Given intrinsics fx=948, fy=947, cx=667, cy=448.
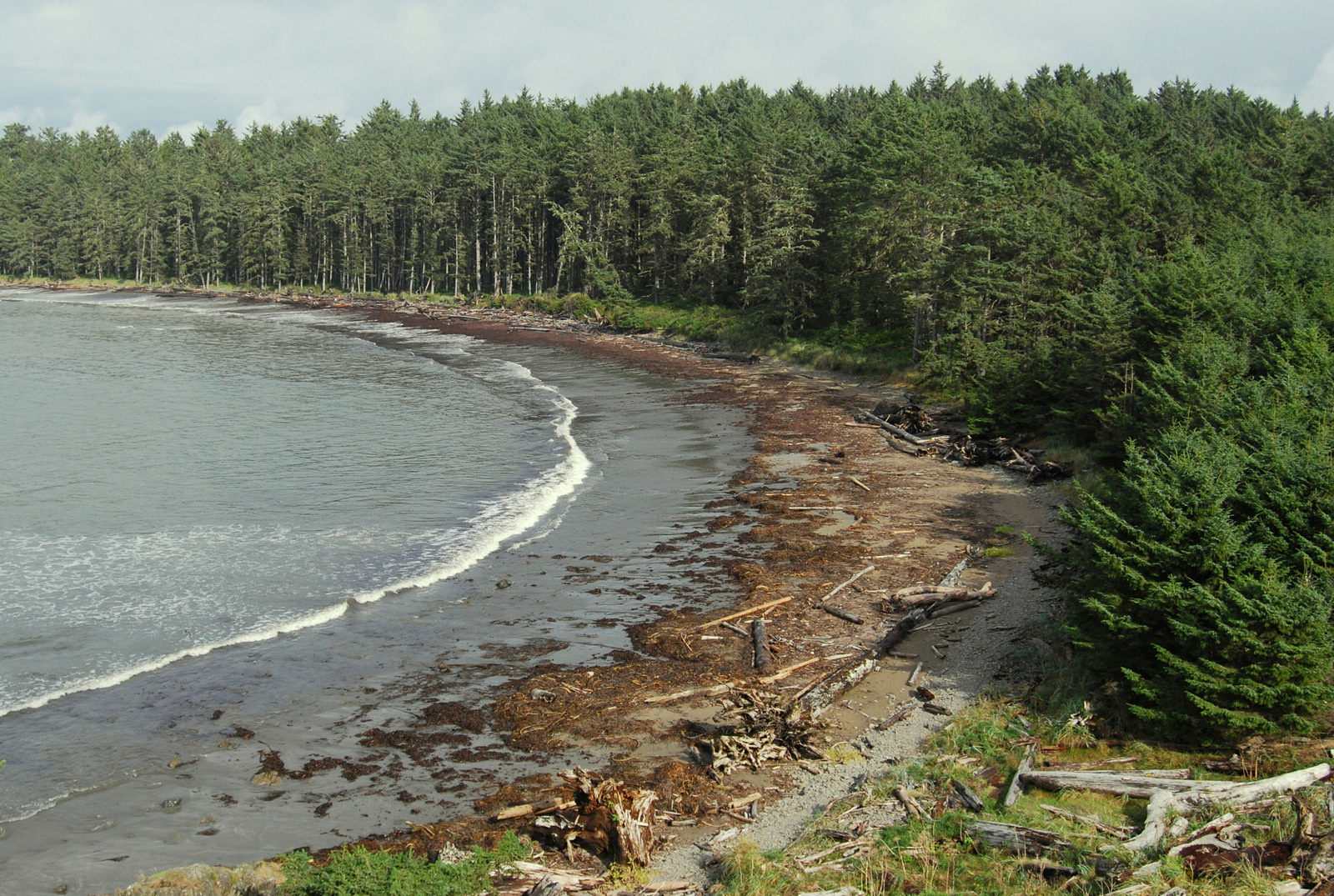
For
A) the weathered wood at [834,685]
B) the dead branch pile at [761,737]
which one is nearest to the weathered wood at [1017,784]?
the dead branch pile at [761,737]

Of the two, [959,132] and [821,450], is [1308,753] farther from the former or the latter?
[959,132]

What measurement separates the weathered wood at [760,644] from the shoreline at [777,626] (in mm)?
A: 198

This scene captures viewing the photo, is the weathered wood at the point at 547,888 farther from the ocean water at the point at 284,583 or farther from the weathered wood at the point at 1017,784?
the weathered wood at the point at 1017,784

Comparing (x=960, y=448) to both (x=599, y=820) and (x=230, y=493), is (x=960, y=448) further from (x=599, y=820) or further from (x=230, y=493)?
(x=599, y=820)

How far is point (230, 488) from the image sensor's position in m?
27.7

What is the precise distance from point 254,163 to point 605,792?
528ft

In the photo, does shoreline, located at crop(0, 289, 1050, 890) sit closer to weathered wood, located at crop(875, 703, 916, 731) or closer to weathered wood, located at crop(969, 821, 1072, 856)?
weathered wood, located at crop(875, 703, 916, 731)

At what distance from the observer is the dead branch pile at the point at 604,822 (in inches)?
402

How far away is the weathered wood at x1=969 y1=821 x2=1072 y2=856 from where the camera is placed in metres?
9.43

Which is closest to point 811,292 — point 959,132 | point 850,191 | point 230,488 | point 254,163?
point 850,191

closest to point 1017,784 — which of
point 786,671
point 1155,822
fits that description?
point 1155,822

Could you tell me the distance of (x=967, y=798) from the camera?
10.5 metres

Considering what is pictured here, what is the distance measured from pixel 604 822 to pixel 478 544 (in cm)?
1306

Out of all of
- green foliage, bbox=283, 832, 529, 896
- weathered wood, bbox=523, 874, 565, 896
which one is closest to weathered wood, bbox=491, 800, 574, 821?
green foliage, bbox=283, 832, 529, 896
